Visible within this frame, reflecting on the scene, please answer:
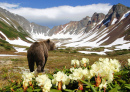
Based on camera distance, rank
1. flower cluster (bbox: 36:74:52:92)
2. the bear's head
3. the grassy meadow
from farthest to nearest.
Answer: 1. the bear's head
2. the grassy meadow
3. flower cluster (bbox: 36:74:52:92)

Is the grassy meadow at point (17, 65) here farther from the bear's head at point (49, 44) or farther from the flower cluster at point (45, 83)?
the bear's head at point (49, 44)

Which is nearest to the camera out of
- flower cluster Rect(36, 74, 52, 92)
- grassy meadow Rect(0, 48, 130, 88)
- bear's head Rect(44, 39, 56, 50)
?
flower cluster Rect(36, 74, 52, 92)

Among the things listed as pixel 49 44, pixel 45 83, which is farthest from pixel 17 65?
pixel 45 83

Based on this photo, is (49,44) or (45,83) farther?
(49,44)

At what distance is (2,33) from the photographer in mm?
81625

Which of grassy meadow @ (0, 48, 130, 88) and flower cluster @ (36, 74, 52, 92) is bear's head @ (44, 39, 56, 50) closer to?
grassy meadow @ (0, 48, 130, 88)

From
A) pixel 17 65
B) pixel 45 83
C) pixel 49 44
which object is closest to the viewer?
pixel 45 83

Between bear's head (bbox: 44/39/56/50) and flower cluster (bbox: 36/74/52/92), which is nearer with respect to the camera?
flower cluster (bbox: 36/74/52/92)

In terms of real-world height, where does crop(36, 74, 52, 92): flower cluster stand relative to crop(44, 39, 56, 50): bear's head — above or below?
below

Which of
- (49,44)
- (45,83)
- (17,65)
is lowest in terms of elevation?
(17,65)

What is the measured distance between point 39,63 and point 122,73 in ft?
19.2

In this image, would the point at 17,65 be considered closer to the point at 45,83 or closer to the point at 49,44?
the point at 49,44

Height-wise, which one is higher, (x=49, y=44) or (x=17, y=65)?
(x=49, y=44)

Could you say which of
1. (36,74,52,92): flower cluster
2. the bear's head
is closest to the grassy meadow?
(36,74,52,92): flower cluster
